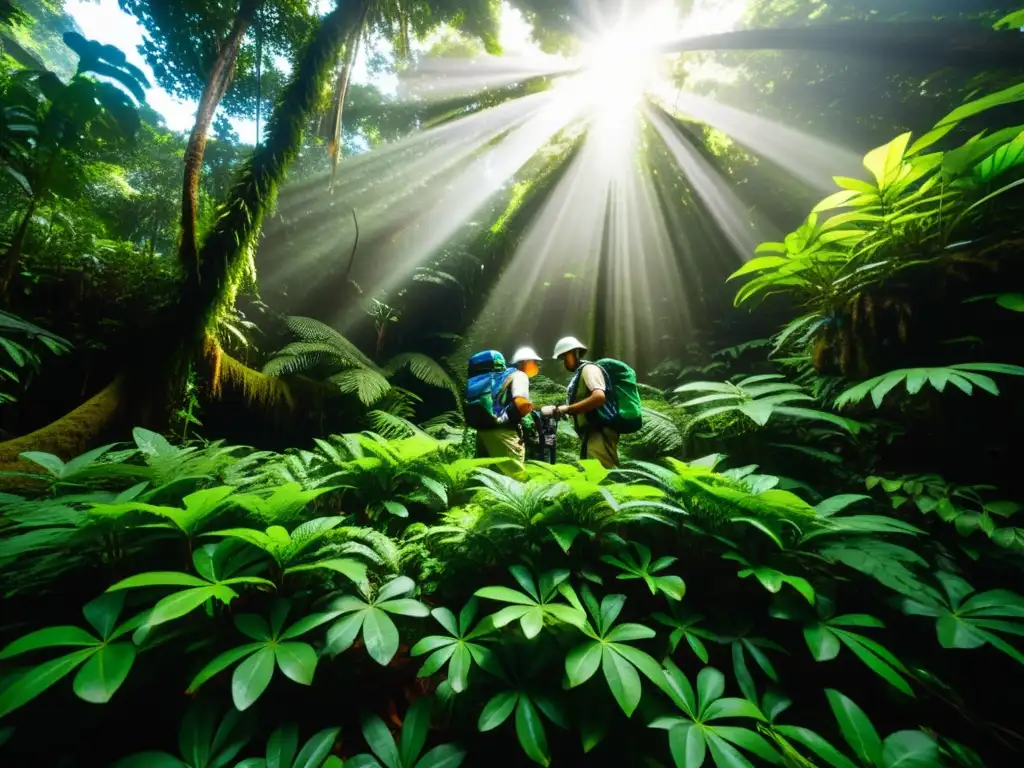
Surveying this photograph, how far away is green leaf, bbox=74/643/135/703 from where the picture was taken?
81 centimetres

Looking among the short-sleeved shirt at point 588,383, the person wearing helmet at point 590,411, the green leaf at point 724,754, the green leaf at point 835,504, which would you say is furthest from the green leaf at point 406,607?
the short-sleeved shirt at point 588,383

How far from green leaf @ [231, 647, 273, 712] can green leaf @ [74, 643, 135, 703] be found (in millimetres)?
230

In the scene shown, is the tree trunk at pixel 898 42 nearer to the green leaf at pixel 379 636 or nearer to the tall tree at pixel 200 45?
the tall tree at pixel 200 45

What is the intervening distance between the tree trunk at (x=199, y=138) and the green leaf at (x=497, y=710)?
4040mm

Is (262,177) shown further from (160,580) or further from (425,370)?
(160,580)

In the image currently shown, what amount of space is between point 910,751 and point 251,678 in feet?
5.71

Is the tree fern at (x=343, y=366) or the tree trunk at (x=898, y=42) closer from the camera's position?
the tree fern at (x=343, y=366)

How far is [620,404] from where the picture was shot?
3.26 meters

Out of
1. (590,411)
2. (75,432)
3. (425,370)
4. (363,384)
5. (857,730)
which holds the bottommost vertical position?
(425,370)

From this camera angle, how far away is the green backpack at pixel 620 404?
10.5 ft

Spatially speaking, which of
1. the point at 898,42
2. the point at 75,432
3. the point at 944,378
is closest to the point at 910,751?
the point at 944,378

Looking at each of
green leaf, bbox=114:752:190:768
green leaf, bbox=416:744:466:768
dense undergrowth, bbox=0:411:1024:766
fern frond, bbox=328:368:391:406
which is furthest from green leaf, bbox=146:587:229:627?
fern frond, bbox=328:368:391:406

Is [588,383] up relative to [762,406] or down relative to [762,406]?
down

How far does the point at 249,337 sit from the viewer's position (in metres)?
5.51
